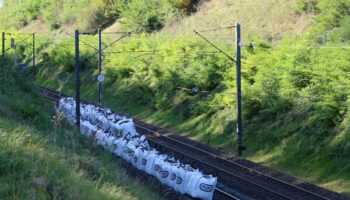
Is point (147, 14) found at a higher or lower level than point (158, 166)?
higher

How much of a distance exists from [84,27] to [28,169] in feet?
229

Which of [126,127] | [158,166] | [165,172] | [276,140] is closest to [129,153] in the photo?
[158,166]

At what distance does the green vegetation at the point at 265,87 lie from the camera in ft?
73.0

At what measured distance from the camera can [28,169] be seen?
8.08m

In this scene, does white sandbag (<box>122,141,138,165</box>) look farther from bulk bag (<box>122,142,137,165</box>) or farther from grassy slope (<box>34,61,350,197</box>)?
grassy slope (<box>34,61,350,197</box>)

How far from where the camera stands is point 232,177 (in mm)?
21750

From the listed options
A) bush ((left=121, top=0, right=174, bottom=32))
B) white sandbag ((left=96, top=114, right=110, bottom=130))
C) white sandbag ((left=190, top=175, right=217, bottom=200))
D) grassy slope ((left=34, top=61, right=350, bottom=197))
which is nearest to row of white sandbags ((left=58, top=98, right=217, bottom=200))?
white sandbag ((left=190, top=175, right=217, bottom=200))

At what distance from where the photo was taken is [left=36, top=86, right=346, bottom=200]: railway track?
19.2 metres

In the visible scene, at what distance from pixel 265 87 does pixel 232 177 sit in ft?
20.2

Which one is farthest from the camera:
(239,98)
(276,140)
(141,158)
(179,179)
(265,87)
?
(265,87)

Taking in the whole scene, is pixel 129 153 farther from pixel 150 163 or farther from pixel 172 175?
pixel 172 175

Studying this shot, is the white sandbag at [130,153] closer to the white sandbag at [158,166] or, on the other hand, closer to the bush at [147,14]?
the white sandbag at [158,166]

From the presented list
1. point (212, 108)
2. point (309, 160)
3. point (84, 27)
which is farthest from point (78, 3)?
point (309, 160)

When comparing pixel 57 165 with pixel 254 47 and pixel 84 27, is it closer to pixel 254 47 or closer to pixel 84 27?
pixel 254 47
